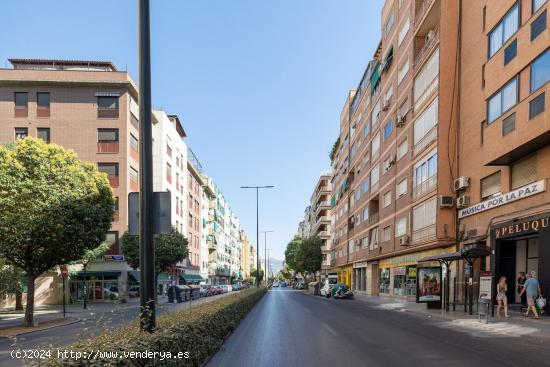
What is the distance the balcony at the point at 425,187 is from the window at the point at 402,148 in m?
3.91

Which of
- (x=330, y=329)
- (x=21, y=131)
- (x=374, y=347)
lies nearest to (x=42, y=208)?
(x=330, y=329)

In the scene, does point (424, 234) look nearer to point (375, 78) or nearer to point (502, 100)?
point (502, 100)

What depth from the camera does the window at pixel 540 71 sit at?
53.6 feet

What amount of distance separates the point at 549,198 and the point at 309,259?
6027 cm

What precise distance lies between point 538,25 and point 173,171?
41.8 meters

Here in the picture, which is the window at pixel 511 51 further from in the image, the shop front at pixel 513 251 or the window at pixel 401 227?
the window at pixel 401 227

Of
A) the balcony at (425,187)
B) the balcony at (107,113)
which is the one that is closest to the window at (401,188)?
the balcony at (425,187)

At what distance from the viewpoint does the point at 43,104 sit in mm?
38719

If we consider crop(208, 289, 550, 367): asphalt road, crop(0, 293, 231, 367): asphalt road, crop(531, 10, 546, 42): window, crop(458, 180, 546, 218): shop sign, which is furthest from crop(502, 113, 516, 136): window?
crop(0, 293, 231, 367): asphalt road

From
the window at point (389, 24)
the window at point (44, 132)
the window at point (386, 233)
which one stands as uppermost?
the window at point (389, 24)

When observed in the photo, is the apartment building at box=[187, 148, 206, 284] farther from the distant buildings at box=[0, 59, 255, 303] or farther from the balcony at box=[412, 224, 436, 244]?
the balcony at box=[412, 224, 436, 244]

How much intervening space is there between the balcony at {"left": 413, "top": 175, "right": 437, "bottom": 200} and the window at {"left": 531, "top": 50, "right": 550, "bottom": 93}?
9.35 meters

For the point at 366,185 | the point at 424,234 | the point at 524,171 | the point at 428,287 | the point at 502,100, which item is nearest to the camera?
the point at 524,171

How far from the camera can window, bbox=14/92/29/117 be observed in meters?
38.2
